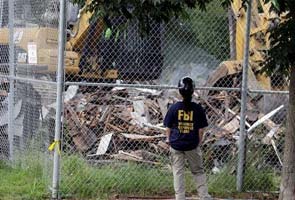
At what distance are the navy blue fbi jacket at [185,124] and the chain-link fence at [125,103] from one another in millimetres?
978

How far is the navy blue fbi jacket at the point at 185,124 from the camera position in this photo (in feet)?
25.4

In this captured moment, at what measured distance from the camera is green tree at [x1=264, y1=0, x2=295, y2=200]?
22.1ft

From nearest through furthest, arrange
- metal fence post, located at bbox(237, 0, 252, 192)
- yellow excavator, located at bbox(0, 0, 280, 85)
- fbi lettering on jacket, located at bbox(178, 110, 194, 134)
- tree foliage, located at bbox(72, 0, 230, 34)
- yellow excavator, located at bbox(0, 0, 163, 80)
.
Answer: tree foliage, located at bbox(72, 0, 230, 34) < fbi lettering on jacket, located at bbox(178, 110, 194, 134) < metal fence post, located at bbox(237, 0, 252, 192) < yellow excavator, located at bbox(0, 0, 280, 85) < yellow excavator, located at bbox(0, 0, 163, 80)

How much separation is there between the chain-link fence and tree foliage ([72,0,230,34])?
365 mm

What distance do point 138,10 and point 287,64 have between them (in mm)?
2069

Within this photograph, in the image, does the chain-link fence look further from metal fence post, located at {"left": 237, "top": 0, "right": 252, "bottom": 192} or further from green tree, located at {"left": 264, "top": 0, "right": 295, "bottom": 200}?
green tree, located at {"left": 264, "top": 0, "right": 295, "bottom": 200}

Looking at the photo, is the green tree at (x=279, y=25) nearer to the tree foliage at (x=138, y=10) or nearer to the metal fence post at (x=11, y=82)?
the tree foliage at (x=138, y=10)

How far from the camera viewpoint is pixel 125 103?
12211 mm

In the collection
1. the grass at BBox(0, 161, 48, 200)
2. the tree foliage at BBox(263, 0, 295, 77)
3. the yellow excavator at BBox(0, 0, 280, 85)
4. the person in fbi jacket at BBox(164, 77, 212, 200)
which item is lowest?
the grass at BBox(0, 161, 48, 200)

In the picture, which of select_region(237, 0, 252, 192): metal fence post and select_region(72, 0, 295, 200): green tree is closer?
select_region(72, 0, 295, 200): green tree

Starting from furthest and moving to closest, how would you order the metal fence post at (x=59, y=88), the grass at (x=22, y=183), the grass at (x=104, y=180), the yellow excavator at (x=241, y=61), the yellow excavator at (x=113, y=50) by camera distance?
1. the yellow excavator at (x=241, y=61)
2. the yellow excavator at (x=113, y=50)
3. the grass at (x=104, y=180)
4. the grass at (x=22, y=183)
5. the metal fence post at (x=59, y=88)

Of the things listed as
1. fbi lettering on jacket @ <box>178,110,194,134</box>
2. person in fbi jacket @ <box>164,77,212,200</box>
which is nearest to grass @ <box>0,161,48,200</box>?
person in fbi jacket @ <box>164,77,212,200</box>

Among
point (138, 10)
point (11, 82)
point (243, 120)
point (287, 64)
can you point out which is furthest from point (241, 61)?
point (138, 10)

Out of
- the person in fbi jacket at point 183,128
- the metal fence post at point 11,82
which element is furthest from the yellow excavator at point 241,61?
the metal fence post at point 11,82
